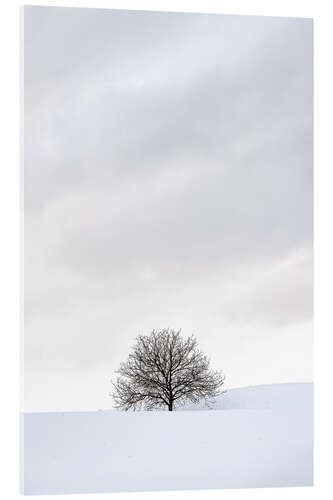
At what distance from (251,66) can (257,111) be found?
0.27m

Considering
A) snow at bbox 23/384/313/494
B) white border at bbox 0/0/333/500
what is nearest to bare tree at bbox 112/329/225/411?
snow at bbox 23/384/313/494

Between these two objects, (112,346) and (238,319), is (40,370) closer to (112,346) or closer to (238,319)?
(112,346)

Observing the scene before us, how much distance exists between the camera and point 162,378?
561 cm

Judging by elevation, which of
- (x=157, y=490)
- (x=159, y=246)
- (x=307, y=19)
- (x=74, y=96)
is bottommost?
(x=157, y=490)

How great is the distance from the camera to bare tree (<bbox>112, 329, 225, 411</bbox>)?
522cm

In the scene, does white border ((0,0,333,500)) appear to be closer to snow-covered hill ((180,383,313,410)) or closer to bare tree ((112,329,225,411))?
snow-covered hill ((180,383,313,410))

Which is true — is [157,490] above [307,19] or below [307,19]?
below

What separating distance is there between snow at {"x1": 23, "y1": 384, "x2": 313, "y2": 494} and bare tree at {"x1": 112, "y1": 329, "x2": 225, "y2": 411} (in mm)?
103

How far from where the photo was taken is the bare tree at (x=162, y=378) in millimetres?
5219

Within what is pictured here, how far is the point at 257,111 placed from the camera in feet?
17.4
